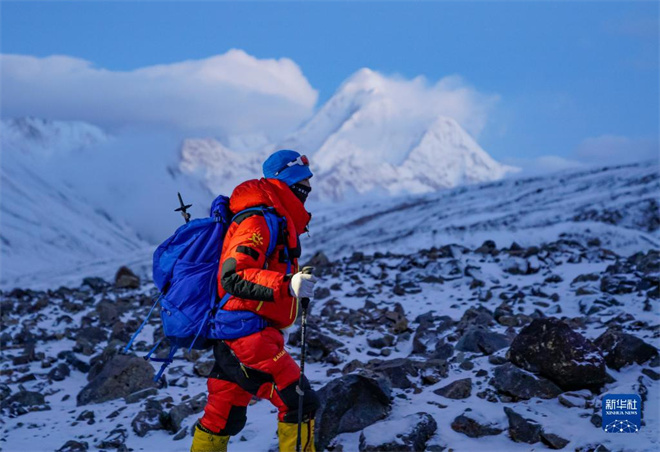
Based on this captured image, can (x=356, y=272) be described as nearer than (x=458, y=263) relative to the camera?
No

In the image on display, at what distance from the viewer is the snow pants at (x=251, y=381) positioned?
182 inches

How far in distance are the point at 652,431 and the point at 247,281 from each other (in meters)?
4.20

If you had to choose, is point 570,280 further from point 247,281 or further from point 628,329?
point 247,281

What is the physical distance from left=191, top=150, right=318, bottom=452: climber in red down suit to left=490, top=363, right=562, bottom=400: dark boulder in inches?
113

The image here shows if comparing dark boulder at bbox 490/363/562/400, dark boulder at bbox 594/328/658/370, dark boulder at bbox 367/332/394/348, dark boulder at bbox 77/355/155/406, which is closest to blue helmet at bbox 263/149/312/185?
dark boulder at bbox 490/363/562/400

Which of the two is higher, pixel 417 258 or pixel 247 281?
pixel 417 258

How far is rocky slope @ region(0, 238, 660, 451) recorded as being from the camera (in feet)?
20.1

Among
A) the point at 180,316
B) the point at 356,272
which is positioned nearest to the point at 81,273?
the point at 356,272

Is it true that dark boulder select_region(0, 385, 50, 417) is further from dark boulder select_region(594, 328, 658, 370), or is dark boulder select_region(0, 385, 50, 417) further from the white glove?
dark boulder select_region(594, 328, 658, 370)

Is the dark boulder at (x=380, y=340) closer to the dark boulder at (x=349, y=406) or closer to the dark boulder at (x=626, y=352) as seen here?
the dark boulder at (x=349, y=406)

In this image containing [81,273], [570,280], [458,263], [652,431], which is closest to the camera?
[652,431]

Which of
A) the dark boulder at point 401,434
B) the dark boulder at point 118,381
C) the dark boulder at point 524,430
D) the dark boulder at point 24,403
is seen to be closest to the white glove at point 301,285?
the dark boulder at point 401,434

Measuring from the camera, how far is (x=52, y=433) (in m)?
7.50

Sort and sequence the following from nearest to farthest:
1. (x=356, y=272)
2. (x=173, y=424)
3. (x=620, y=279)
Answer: (x=173, y=424), (x=620, y=279), (x=356, y=272)
